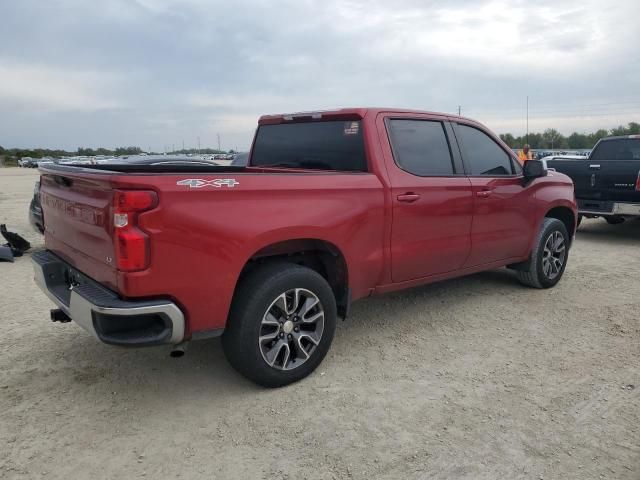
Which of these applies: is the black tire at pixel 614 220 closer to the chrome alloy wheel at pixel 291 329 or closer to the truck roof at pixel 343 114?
the truck roof at pixel 343 114

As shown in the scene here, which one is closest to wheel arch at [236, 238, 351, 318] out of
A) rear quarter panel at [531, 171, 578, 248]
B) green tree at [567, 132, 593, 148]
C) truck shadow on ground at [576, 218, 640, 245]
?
rear quarter panel at [531, 171, 578, 248]

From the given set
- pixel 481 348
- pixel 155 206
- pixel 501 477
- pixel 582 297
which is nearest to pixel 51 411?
pixel 155 206

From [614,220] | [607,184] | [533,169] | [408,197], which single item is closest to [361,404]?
[408,197]

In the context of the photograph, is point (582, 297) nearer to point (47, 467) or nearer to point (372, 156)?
point (372, 156)

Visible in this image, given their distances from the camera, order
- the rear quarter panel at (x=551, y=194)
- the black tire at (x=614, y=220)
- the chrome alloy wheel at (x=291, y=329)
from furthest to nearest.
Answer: the black tire at (x=614, y=220)
the rear quarter panel at (x=551, y=194)
the chrome alloy wheel at (x=291, y=329)

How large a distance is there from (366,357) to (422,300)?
5.21ft

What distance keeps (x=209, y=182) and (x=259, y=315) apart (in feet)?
2.92

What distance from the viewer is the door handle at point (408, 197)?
13.4 feet

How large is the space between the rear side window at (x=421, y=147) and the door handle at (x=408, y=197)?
201mm

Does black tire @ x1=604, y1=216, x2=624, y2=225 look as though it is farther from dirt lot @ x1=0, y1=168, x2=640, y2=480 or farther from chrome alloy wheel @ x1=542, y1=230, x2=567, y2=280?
dirt lot @ x1=0, y1=168, x2=640, y2=480

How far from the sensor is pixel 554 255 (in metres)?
5.97

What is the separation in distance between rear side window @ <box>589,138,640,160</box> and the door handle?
7.51m

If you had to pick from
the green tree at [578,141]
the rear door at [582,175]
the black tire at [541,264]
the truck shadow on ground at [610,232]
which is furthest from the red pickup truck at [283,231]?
the green tree at [578,141]

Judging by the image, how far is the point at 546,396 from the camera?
3402 millimetres
